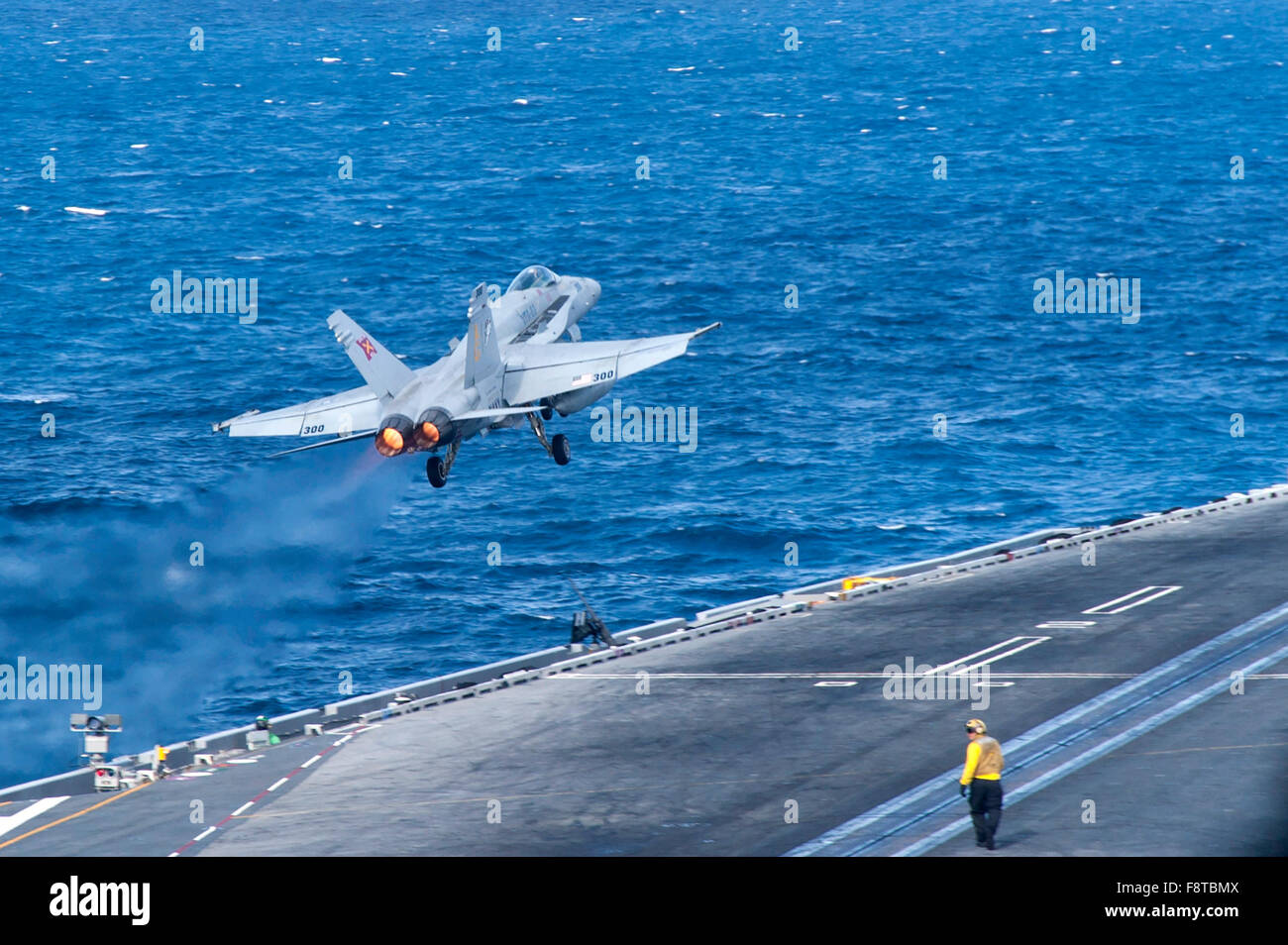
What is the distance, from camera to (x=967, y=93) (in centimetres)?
18538

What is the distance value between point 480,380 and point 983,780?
23.8 metres

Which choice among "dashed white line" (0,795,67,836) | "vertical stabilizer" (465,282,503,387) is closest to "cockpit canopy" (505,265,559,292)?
"vertical stabilizer" (465,282,503,387)

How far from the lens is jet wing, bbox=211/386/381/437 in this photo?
168ft

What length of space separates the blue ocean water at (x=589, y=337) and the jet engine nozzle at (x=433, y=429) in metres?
20.0

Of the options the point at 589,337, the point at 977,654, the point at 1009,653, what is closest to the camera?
the point at 1009,653

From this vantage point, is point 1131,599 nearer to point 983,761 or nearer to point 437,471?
point 437,471

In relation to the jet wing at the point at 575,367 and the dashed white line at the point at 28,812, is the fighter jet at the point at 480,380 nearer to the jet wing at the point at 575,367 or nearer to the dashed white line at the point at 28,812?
the jet wing at the point at 575,367

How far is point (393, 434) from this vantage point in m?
47.9

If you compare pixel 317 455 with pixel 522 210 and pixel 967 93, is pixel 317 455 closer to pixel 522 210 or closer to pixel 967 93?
pixel 522 210

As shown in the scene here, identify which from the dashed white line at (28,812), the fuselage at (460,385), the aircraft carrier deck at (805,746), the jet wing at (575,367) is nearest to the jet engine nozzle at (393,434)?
the fuselage at (460,385)

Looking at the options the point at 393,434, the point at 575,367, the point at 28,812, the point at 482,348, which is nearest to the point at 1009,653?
the point at 575,367

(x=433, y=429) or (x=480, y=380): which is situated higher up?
(x=480, y=380)

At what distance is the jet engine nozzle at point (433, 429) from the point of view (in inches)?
1900
